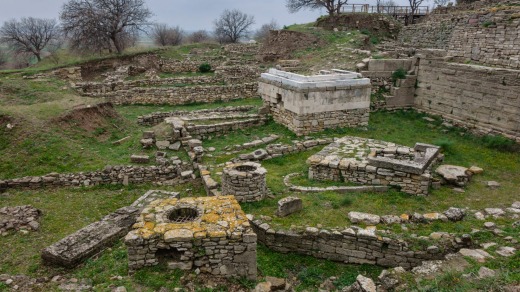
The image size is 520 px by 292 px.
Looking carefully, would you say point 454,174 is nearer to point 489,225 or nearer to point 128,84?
point 489,225

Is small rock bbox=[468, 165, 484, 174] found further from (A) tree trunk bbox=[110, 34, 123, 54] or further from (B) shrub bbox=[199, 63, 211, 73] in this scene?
(A) tree trunk bbox=[110, 34, 123, 54]

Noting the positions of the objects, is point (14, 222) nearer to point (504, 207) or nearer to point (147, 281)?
point (147, 281)

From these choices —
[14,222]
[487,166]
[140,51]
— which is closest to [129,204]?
[14,222]

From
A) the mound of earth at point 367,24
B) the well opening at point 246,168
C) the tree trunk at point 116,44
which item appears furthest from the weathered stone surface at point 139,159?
the mound of earth at point 367,24

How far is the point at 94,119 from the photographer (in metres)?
14.2

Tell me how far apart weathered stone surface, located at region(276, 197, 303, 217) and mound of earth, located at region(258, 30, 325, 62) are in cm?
1818

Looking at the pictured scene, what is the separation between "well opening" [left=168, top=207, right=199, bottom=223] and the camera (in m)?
6.78

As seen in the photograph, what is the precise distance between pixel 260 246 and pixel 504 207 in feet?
18.2

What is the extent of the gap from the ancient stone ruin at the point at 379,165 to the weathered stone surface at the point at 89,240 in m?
4.89

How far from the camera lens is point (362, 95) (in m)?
13.3

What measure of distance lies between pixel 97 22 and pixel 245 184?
868 inches

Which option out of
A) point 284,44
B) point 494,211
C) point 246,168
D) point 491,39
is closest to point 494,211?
point 494,211

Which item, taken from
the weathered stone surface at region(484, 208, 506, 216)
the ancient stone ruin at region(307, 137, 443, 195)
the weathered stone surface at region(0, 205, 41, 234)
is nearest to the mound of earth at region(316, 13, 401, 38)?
the ancient stone ruin at region(307, 137, 443, 195)

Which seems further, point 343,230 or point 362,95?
point 362,95
